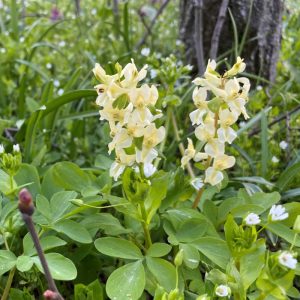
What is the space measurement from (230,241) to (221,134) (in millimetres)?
201

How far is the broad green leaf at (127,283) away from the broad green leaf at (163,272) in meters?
0.02

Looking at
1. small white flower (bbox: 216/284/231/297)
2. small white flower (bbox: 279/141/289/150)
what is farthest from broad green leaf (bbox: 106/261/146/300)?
small white flower (bbox: 279/141/289/150)

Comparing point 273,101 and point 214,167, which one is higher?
point 214,167

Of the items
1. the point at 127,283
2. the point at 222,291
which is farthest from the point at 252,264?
the point at 127,283

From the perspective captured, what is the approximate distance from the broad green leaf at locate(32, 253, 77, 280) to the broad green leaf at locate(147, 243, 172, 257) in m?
0.14

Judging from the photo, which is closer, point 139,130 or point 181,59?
point 139,130

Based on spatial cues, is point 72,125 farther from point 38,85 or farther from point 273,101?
point 273,101

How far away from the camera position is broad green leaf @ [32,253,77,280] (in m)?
0.79

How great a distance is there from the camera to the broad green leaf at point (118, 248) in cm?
85

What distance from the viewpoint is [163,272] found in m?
0.84

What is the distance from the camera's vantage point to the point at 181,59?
6.58 ft

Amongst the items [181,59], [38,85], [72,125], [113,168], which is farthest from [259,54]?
[113,168]

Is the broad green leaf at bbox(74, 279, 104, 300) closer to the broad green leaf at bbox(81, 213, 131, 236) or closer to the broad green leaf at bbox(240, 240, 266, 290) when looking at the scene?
the broad green leaf at bbox(81, 213, 131, 236)

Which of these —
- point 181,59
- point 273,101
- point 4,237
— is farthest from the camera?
point 181,59
